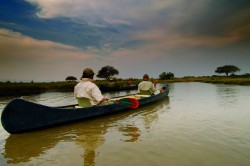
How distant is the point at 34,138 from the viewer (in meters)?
8.20

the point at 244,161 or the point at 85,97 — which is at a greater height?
the point at 85,97

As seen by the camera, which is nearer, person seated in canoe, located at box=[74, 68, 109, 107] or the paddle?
person seated in canoe, located at box=[74, 68, 109, 107]

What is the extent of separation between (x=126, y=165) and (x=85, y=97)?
5.51m

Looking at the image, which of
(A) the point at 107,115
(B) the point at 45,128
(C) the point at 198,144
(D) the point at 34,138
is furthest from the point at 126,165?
(A) the point at 107,115

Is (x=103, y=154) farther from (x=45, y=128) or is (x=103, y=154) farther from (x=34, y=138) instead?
(x=45, y=128)

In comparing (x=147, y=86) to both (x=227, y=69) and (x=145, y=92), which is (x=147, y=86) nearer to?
(x=145, y=92)

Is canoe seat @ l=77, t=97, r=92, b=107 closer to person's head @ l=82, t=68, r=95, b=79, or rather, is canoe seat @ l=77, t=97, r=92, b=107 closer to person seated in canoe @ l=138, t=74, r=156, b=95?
person's head @ l=82, t=68, r=95, b=79

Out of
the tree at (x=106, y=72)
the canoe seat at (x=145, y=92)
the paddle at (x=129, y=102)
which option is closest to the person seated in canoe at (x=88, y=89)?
the paddle at (x=129, y=102)

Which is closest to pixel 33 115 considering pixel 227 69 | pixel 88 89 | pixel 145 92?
pixel 88 89

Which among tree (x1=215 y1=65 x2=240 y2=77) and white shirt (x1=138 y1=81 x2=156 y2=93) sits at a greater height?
tree (x1=215 y1=65 x2=240 y2=77)

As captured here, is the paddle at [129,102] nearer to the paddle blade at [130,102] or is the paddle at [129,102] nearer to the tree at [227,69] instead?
the paddle blade at [130,102]

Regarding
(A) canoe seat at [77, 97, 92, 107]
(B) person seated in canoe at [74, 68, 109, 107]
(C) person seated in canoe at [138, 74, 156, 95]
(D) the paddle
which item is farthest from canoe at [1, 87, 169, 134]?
(C) person seated in canoe at [138, 74, 156, 95]

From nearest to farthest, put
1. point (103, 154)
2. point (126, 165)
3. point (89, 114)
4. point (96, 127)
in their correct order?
point (126, 165)
point (103, 154)
point (96, 127)
point (89, 114)

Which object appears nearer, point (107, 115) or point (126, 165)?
point (126, 165)
